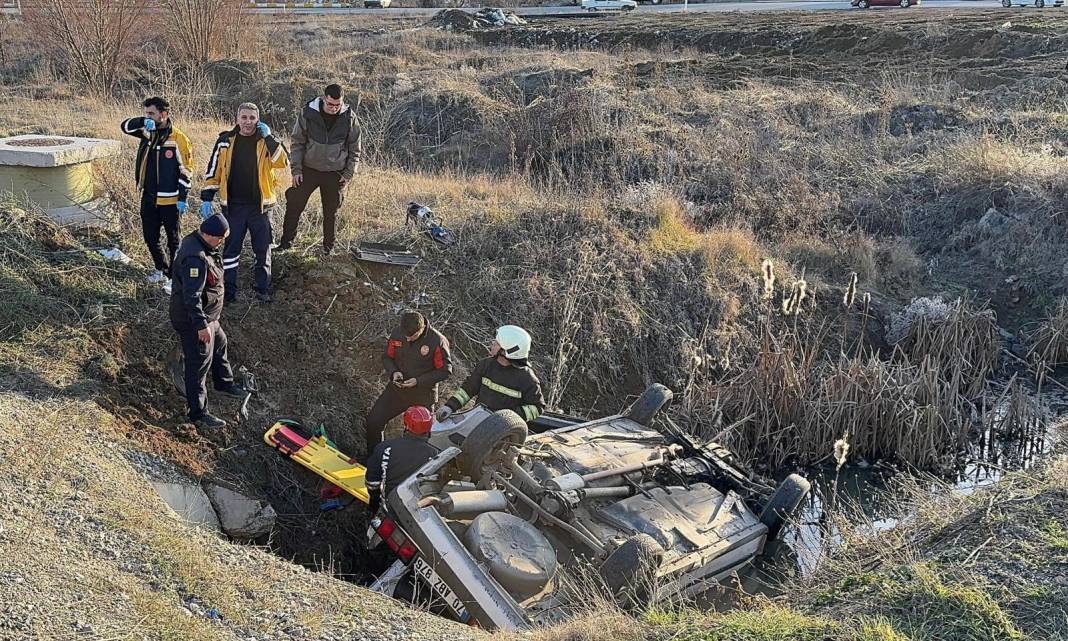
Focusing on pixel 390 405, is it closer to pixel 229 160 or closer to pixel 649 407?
pixel 649 407

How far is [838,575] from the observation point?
6340 millimetres

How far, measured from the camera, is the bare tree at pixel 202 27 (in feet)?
66.6

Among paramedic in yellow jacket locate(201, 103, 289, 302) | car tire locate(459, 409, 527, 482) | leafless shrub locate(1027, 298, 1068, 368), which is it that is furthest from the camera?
leafless shrub locate(1027, 298, 1068, 368)

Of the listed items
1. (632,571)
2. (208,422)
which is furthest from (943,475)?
(208,422)

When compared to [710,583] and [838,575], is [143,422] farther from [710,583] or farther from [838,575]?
[838,575]

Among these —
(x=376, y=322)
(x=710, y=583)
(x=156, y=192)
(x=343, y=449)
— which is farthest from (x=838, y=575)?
(x=156, y=192)

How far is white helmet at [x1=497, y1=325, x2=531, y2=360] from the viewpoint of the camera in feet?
25.2

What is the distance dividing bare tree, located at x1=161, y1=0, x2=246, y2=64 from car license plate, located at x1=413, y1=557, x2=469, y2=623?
17.4 metres

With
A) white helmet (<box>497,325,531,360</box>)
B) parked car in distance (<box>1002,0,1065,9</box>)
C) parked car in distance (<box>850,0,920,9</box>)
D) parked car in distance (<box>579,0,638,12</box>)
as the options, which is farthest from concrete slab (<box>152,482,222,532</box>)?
parked car in distance (<box>579,0,638,12</box>)

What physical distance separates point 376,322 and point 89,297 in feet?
8.64

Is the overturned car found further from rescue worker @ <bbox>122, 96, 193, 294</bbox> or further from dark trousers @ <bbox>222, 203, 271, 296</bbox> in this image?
rescue worker @ <bbox>122, 96, 193, 294</bbox>

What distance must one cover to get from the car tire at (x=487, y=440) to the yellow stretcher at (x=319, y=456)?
0.86 m

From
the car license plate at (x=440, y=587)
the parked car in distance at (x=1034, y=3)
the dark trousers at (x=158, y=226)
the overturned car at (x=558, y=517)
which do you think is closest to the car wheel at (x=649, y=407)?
the overturned car at (x=558, y=517)

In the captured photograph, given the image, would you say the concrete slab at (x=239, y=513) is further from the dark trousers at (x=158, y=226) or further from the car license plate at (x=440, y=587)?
the dark trousers at (x=158, y=226)
